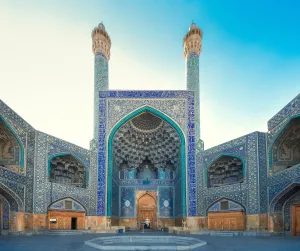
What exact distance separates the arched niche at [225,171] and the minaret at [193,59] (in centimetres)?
178

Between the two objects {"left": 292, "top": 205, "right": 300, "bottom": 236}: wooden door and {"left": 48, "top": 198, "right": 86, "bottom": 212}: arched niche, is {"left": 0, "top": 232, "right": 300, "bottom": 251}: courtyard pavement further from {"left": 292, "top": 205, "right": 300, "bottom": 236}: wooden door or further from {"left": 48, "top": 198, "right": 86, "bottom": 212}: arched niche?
{"left": 48, "top": 198, "right": 86, "bottom": 212}: arched niche

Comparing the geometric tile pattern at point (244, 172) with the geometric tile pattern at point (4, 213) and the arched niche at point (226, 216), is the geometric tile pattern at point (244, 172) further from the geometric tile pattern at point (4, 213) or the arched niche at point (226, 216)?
the geometric tile pattern at point (4, 213)

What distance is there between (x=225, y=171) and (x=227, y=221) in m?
2.64

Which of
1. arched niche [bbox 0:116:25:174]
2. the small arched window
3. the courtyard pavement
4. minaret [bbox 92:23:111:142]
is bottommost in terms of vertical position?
the courtyard pavement

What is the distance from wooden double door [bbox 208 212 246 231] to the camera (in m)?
14.2

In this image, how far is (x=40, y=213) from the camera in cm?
1314

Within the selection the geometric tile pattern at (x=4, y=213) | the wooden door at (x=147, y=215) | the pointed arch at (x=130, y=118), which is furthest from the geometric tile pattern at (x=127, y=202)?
the geometric tile pattern at (x=4, y=213)

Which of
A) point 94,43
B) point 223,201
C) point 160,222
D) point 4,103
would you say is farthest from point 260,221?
point 94,43

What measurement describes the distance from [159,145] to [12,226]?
383 inches

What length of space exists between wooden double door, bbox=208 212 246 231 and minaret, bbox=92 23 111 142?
7165 mm

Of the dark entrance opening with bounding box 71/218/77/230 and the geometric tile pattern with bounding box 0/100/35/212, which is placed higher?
the geometric tile pattern with bounding box 0/100/35/212

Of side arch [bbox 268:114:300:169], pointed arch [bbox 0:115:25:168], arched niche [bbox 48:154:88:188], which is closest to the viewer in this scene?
pointed arch [bbox 0:115:25:168]

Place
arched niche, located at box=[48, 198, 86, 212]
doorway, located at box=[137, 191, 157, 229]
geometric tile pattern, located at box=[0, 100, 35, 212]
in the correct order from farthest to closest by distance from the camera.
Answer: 1. doorway, located at box=[137, 191, 157, 229]
2. arched niche, located at box=[48, 198, 86, 212]
3. geometric tile pattern, located at box=[0, 100, 35, 212]

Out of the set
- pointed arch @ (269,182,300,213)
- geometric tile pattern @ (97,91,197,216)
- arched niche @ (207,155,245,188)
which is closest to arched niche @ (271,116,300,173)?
pointed arch @ (269,182,300,213)
